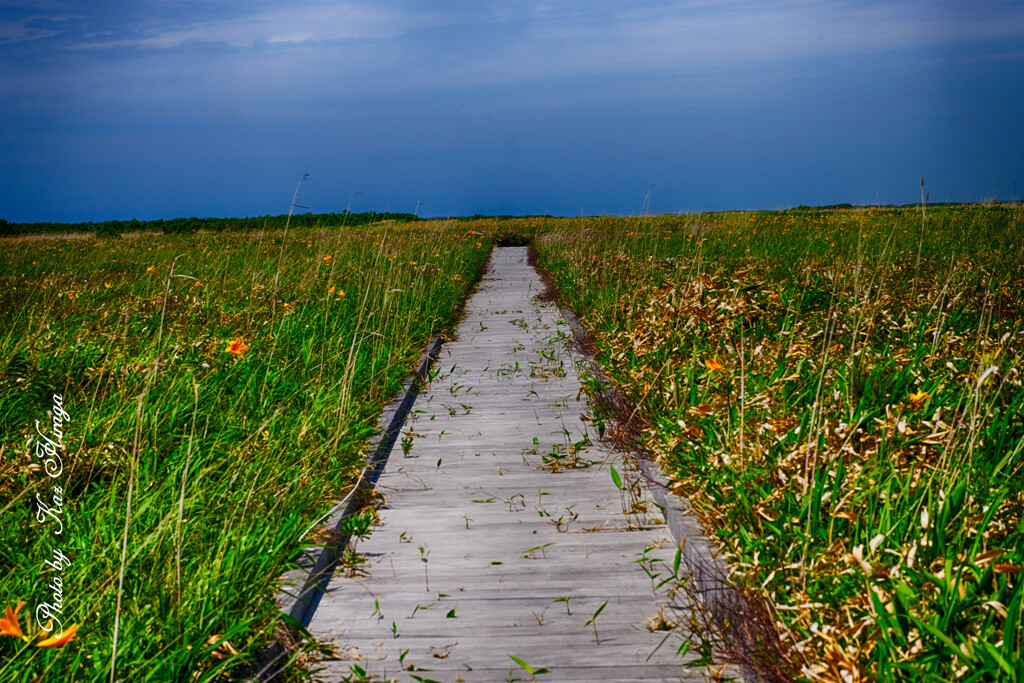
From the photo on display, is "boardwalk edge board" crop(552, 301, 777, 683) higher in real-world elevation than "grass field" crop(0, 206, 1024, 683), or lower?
lower

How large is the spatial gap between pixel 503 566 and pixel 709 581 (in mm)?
896

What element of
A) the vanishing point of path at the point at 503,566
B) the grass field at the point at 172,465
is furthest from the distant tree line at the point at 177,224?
the vanishing point of path at the point at 503,566

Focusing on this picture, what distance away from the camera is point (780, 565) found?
287 cm

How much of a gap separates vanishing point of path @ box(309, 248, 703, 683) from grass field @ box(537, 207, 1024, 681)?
0.43 meters

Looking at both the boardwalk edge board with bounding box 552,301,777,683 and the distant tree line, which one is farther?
the distant tree line

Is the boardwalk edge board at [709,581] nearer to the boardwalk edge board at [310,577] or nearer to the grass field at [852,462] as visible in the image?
the grass field at [852,462]

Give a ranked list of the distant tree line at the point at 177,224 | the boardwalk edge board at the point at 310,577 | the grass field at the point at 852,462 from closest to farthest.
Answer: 1. the grass field at the point at 852,462
2. the boardwalk edge board at the point at 310,577
3. the distant tree line at the point at 177,224

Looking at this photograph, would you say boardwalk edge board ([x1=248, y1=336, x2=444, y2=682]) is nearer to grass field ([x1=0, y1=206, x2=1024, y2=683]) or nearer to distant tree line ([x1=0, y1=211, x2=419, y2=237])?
grass field ([x1=0, y1=206, x2=1024, y2=683])

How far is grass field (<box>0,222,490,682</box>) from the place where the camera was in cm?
255

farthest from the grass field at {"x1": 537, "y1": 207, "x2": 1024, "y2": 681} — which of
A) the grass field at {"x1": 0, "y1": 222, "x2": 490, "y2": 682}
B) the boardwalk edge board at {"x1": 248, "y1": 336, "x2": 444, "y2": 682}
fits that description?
the grass field at {"x1": 0, "y1": 222, "x2": 490, "y2": 682}

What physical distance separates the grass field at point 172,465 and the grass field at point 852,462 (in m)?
1.84

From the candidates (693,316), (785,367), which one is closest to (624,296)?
(693,316)

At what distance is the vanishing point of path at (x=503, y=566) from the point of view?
2746mm

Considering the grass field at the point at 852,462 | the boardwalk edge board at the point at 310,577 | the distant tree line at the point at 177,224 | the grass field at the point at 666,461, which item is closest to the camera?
the grass field at the point at 852,462
